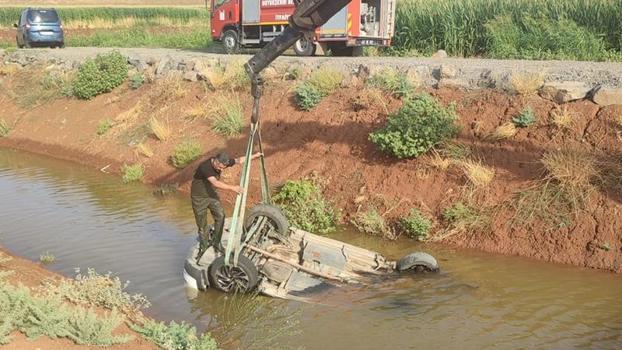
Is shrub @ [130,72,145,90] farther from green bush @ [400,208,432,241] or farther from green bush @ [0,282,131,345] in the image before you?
green bush @ [0,282,131,345]

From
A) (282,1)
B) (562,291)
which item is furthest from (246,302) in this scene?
(282,1)

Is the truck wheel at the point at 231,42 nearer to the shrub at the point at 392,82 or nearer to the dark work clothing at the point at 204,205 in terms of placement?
the shrub at the point at 392,82

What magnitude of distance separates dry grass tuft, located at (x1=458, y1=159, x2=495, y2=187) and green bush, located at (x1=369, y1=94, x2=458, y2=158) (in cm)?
90

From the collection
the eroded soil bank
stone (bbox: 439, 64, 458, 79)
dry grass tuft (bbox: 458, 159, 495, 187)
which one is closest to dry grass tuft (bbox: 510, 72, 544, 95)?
the eroded soil bank

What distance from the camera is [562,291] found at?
932 cm

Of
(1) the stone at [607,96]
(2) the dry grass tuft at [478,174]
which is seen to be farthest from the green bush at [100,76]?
(1) the stone at [607,96]

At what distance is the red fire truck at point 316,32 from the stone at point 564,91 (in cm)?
935

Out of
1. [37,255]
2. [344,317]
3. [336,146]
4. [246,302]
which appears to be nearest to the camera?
[344,317]

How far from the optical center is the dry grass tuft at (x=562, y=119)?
39.1 ft

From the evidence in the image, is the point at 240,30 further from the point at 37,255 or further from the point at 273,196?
the point at 37,255

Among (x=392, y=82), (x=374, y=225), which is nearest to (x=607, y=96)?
(x=392, y=82)

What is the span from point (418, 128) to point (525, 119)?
6.55 ft

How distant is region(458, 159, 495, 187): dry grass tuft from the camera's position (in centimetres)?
1170

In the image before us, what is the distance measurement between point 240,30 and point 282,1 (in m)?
2.69
